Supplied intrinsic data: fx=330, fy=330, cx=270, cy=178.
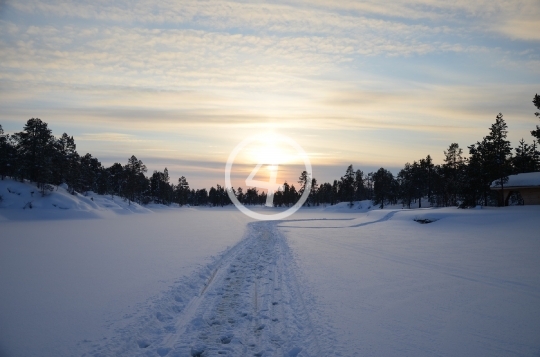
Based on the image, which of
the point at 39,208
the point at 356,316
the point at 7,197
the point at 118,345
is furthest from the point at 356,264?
the point at 7,197

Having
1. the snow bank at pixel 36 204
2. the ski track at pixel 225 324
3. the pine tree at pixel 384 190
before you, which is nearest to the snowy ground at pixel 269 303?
the ski track at pixel 225 324

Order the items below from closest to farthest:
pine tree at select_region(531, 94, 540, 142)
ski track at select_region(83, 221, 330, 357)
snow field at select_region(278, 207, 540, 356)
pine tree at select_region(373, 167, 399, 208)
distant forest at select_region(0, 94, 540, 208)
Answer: ski track at select_region(83, 221, 330, 357) < snow field at select_region(278, 207, 540, 356) < pine tree at select_region(531, 94, 540, 142) < distant forest at select_region(0, 94, 540, 208) < pine tree at select_region(373, 167, 399, 208)

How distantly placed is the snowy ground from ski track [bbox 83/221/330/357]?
33 millimetres

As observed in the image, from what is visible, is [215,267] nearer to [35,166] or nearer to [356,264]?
[356,264]

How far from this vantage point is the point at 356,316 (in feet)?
26.6

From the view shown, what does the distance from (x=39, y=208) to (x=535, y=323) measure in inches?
2506

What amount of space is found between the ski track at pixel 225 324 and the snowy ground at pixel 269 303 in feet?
0.11

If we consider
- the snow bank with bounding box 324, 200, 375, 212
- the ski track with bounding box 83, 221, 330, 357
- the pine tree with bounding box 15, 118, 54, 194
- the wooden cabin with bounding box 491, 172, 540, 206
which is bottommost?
the snow bank with bounding box 324, 200, 375, 212

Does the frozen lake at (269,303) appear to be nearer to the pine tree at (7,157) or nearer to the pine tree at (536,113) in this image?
the pine tree at (536,113)

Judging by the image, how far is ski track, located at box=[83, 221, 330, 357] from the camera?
6.24 m

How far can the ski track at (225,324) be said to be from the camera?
6.24m

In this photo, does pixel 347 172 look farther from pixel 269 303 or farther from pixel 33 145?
pixel 269 303

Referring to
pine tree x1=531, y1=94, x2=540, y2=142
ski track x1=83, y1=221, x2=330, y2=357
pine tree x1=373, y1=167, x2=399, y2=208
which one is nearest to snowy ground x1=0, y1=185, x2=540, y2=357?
ski track x1=83, y1=221, x2=330, y2=357

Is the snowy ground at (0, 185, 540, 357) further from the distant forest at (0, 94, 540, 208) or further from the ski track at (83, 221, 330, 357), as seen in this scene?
the distant forest at (0, 94, 540, 208)
